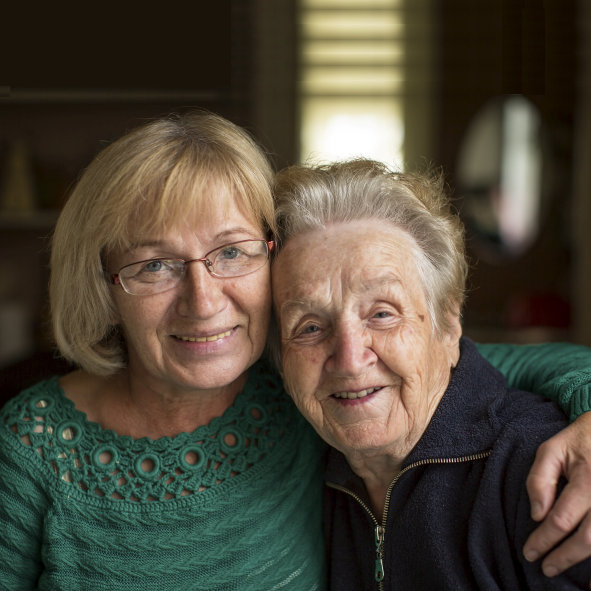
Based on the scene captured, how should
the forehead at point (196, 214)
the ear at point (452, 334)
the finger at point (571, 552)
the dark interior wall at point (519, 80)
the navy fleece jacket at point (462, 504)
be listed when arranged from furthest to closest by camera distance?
the dark interior wall at point (519, 80) → the ear at point (452, 334) → the forehead at point (196, 214) → the navy fleece jacket at point (462, 504) → the finger at point (571, 552)

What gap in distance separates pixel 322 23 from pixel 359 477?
3724 mm

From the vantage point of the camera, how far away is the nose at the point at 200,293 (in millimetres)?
1354

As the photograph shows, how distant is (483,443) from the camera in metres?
1.32

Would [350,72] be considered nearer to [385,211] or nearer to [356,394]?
[385,211]

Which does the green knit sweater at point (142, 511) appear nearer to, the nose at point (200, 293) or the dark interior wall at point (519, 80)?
the nose at point (200, 293)

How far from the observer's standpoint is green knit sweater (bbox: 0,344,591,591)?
55.5 inches

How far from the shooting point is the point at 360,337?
132 centimetres

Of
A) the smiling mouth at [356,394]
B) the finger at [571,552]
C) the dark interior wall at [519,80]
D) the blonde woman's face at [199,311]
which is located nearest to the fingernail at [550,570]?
the finger at [571,552]

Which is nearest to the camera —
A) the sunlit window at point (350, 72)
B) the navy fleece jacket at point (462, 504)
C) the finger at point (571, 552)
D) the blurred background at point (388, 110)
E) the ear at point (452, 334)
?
the finger at point (571, 552)

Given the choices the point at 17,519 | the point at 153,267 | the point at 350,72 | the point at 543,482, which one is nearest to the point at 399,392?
the point at 543,482

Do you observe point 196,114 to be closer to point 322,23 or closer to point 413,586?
point 413,586

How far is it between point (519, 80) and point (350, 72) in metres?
1.09

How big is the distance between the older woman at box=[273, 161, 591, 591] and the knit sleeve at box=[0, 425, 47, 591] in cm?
54

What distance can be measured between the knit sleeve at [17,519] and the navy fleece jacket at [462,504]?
58cm
